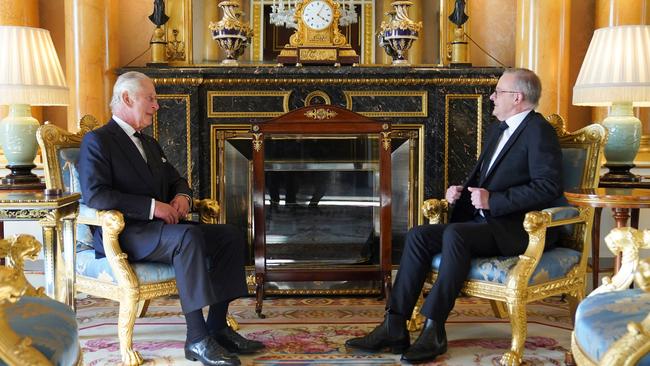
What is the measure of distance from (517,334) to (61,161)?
7.38ft

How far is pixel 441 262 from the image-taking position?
11.1ft

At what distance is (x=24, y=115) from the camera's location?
4.22 metres

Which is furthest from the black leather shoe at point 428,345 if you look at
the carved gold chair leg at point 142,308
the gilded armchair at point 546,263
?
the carved gold chair leg at point 142,308

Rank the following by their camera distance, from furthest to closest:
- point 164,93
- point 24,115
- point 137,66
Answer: point 137,66, point 164,93, point 24,115

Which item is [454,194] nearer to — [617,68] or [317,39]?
[617,68]

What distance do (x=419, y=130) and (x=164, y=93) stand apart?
5.31 ft

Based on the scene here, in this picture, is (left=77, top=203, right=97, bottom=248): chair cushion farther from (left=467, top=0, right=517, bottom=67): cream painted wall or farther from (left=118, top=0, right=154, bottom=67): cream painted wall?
(left=467, top=0, right=517, bottom=67): cream painted wall

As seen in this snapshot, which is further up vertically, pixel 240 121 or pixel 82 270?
pixel 240 121

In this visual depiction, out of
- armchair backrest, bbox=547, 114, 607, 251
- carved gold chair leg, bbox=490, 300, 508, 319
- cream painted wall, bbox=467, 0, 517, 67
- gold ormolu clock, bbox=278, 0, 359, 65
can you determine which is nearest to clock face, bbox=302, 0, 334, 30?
gold ormolu clock, bbox=278, 0, 359, 65

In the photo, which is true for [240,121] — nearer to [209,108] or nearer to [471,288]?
[209,108]

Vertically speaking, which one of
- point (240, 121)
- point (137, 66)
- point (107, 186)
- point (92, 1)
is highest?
point (92, 1)

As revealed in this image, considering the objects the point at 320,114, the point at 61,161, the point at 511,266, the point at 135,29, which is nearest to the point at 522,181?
the point at 511,266

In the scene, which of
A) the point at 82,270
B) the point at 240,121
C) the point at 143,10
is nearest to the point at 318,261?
the point at 240,121

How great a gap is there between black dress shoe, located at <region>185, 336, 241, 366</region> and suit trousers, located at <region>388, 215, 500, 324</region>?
2.45ft
